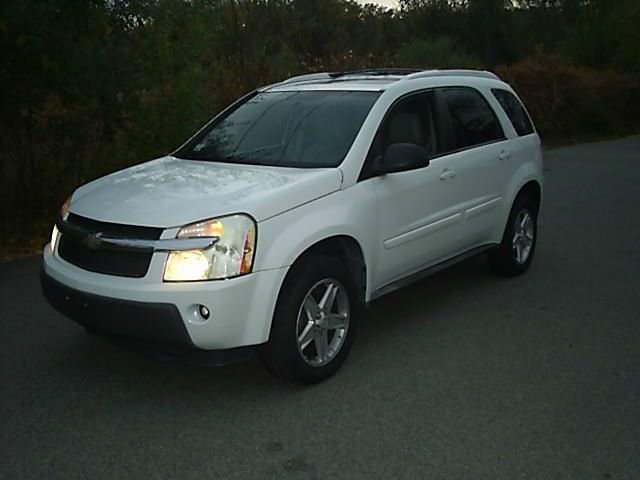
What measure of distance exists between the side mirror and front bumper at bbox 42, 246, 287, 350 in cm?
115

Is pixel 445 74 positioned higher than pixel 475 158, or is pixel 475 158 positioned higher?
pixel 445 74

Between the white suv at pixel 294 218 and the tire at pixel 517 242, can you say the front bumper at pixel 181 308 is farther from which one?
the tire at pixel 517 242

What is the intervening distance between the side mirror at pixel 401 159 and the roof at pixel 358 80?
663 millimetres

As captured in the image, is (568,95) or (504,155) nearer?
(504,155)

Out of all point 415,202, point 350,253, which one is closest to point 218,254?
point 350,253

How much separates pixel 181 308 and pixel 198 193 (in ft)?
2.51

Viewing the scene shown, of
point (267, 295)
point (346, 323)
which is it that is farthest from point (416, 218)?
point (267, 295)

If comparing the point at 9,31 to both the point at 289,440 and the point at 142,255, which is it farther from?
the point at 289,440

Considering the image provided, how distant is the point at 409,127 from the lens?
5.47m

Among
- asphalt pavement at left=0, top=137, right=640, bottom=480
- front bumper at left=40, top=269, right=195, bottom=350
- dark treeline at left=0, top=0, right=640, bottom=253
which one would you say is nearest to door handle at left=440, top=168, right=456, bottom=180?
asphalt pavement at left=0, top=137, right=640, bottom=480

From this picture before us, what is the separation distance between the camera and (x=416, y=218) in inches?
208

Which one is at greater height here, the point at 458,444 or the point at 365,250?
the point at 365,250

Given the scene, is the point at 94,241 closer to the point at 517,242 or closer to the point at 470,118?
the point at 470,118

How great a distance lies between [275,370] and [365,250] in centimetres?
99
